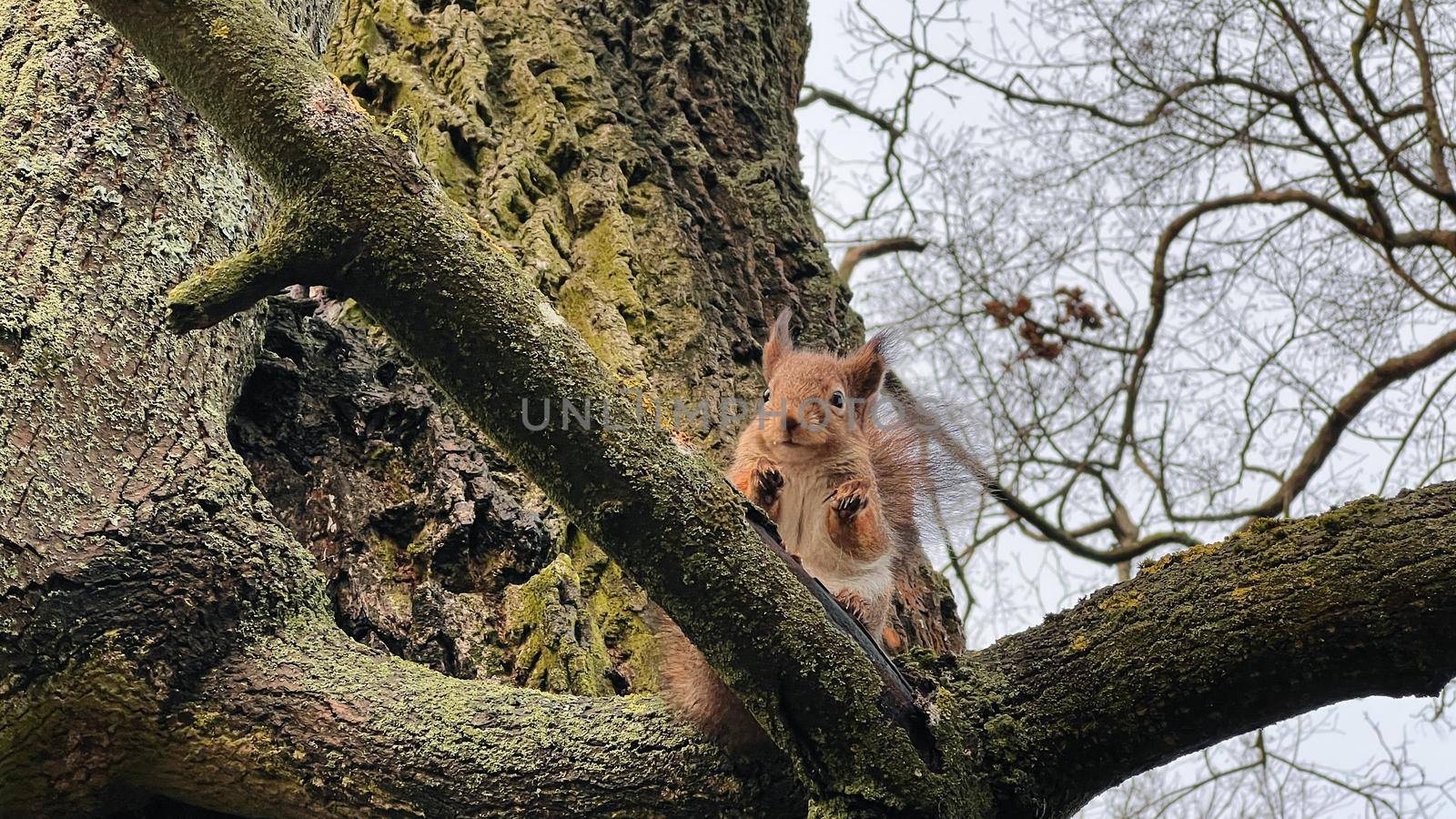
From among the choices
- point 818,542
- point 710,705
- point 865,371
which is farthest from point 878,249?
point 710,705

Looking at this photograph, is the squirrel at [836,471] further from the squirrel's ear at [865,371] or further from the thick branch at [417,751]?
the thick branch at [417,751]

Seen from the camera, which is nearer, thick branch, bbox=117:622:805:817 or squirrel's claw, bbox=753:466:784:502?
thick branch, bbox=117:622:805:817

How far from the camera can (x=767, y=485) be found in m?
2.61

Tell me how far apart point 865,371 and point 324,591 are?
4.92ft

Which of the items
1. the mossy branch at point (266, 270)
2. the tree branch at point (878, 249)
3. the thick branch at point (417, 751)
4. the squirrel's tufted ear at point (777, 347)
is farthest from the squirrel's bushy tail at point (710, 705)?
the tree branch at point (878, 249)

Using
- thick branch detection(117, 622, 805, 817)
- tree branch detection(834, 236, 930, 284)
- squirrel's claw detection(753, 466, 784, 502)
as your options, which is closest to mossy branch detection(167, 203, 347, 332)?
thick branch detection(117, 622, 805, 817)

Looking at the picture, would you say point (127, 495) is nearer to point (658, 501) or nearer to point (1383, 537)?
point (658, 501)

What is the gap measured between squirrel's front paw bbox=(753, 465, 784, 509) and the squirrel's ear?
47 centimetres

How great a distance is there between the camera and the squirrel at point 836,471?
2676mm

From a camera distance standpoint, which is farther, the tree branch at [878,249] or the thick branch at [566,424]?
the tree branch at [878,249]

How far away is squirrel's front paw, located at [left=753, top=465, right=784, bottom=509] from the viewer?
2.61 metres

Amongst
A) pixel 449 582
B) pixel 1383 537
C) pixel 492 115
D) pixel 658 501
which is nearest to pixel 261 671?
pixel 449 582

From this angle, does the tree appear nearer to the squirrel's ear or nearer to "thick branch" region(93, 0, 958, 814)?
"thick branch" region(93, 0, 958, 814)

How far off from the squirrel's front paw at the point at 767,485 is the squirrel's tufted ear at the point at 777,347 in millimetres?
462
